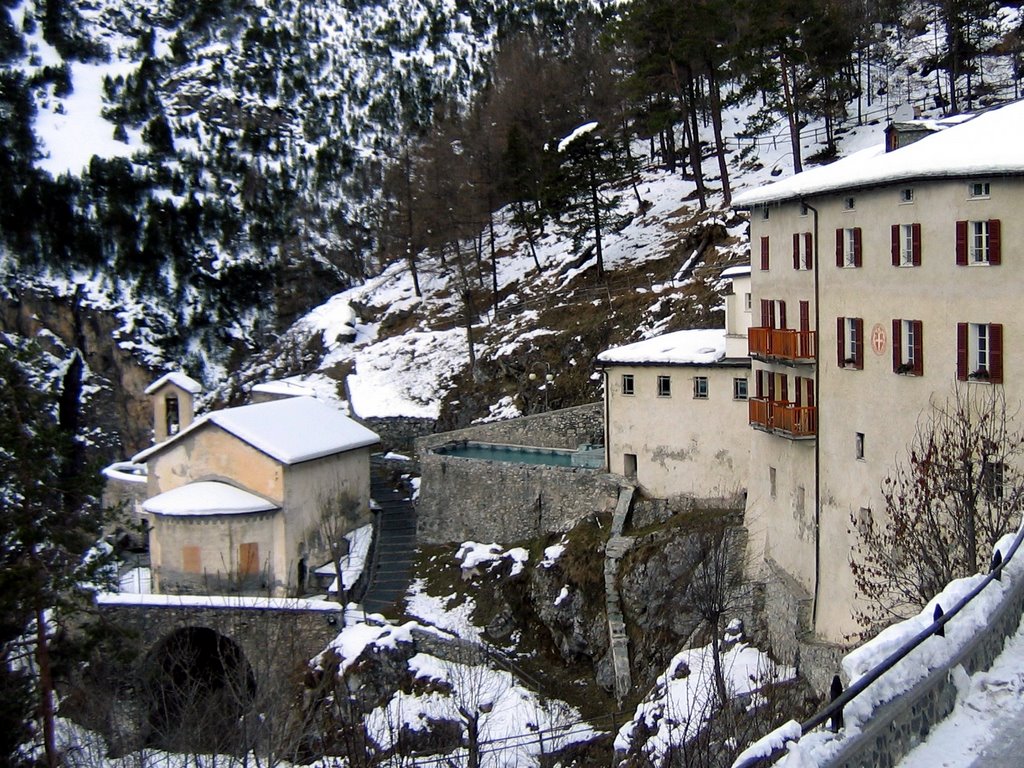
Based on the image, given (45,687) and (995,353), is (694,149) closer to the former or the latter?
(995,353)

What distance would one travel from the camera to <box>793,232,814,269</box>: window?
27.1 meters

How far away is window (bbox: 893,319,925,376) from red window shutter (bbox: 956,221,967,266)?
169 centimetres

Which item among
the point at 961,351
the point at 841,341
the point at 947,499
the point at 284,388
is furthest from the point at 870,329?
the point at 284,388

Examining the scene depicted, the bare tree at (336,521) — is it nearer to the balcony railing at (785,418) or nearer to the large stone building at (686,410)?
the large stone building at (686,410)

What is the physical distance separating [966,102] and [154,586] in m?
48.5

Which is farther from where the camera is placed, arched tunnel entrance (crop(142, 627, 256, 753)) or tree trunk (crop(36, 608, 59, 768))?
arched tunnel entrance (crop(142, 627, 256, 753))

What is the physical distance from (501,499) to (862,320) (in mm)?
17204

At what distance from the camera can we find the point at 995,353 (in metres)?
20.8

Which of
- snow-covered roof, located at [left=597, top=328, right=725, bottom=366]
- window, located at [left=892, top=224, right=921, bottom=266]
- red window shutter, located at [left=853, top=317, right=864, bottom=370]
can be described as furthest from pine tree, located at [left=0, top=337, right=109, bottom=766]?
window, located at [left=892, top=224, right=921, bottom=266]

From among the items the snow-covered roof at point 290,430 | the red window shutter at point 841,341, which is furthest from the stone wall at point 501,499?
the red window shutter at point 841,341

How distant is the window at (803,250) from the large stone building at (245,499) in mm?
19337

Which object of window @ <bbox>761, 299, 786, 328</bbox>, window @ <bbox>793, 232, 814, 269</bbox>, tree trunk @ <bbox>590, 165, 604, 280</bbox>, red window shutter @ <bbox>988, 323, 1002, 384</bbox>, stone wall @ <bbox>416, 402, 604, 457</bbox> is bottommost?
stone wall @ <bbox>416, 402, 604, 457</bbox>

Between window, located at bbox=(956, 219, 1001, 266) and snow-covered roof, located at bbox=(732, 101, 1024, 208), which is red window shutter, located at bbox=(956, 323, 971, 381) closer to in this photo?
window, located at bbox=(956, 219, 1001, 266)

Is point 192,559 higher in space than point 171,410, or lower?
lower
